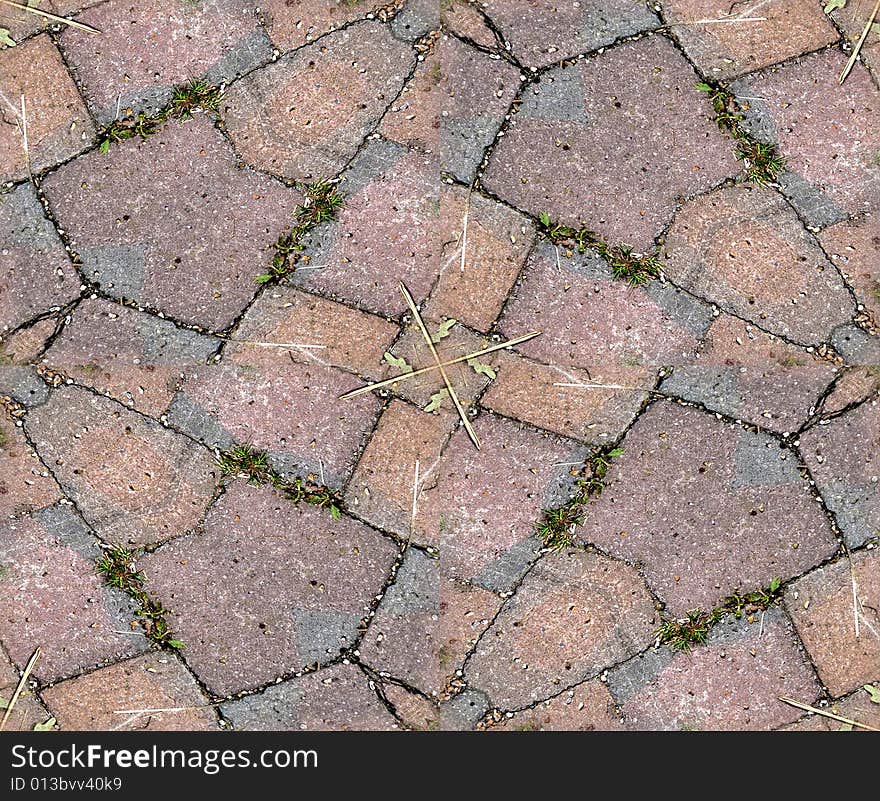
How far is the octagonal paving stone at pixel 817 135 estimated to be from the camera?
2.29 metres

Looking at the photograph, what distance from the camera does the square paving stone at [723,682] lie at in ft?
7.49

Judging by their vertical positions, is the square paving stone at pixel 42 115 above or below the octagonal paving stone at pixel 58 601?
above

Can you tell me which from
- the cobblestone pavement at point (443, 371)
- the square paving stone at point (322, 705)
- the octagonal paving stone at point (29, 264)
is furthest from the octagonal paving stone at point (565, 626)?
the octagonal paving stone at point (29, 264)

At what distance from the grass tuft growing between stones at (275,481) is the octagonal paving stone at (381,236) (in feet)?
2.06

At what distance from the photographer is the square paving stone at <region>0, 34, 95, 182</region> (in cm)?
229

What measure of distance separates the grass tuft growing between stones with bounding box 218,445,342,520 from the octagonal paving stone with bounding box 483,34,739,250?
121cm

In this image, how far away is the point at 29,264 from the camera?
228cm

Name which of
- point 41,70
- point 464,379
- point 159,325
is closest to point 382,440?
point 464,379

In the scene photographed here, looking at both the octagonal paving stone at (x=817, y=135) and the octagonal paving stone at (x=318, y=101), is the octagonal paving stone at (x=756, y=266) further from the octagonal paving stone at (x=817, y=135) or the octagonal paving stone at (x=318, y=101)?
the octagonal paving stone at (x=318, y=101)

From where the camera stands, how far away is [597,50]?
7.49ft

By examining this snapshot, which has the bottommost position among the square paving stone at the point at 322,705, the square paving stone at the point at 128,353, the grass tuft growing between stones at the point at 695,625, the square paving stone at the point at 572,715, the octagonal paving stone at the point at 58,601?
the square paving stone at the point at 572,715

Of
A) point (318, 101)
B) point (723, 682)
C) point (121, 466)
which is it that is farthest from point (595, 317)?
point (121, 466)

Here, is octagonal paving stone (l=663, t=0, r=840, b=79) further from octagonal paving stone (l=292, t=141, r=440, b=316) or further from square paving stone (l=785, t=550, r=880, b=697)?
square paving stone (l=785, t=550, r=880, b=697)

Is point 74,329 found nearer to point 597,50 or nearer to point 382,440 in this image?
point 382,440
